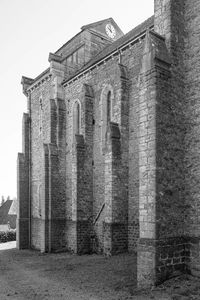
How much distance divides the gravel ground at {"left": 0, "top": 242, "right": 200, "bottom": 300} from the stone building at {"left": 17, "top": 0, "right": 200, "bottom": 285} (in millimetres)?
552

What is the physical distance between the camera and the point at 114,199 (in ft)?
46.9

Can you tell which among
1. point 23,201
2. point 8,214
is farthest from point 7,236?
point 8,214

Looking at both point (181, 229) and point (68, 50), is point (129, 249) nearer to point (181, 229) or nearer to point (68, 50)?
point (181, 229)

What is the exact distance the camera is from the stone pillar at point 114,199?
14156 millimetres

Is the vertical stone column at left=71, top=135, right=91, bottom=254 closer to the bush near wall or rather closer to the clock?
the clock

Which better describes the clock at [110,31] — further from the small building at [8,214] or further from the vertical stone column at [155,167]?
the small building at [8,214]

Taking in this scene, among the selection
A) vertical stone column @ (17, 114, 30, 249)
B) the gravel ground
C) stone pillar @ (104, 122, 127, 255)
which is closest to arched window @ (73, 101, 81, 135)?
stone pillar @ (104, 122, 127, 255)

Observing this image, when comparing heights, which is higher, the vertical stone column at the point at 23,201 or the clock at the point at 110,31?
the clock at the point at 110,31

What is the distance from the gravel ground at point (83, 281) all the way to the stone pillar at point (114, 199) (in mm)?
850

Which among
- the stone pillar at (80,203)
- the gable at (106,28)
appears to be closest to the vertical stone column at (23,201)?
the stone pillar at (80,203)

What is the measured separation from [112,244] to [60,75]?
12.1 meters

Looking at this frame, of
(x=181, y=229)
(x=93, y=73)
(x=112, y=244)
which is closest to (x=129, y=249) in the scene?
(x=112, y=244)

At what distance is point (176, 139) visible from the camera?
9.81 m

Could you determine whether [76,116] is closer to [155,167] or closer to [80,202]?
[80,202]
